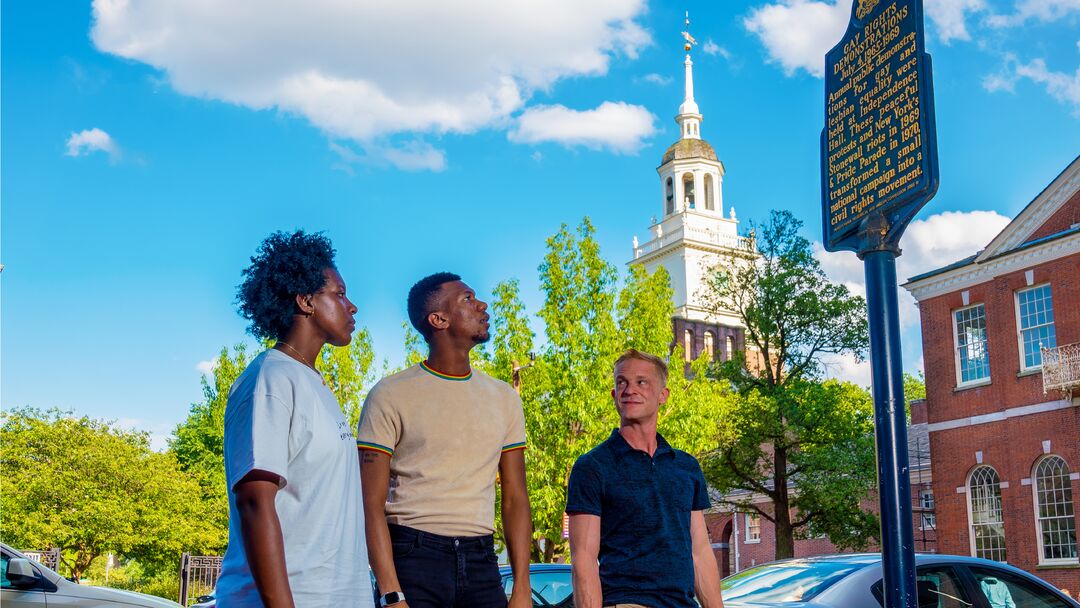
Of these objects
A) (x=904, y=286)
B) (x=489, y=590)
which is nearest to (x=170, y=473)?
(x=904, y=286)

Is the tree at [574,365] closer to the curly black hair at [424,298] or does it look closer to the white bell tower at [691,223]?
the curly black hair at [424,298]

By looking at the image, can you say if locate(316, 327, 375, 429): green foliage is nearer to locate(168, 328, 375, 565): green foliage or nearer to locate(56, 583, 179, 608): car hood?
locate(168, 328, 375, 565): green foliage

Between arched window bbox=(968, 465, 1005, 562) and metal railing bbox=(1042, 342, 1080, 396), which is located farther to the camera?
arched window bbox=(968, 465, 1005, 562)

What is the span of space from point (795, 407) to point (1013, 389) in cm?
619

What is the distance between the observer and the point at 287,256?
11.5 ft

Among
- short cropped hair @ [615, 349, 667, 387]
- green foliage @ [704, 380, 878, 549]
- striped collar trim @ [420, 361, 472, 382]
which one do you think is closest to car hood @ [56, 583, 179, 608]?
striped collar trim @ [420, 361, 472, 382]

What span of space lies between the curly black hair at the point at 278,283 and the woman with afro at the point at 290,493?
0.15ft

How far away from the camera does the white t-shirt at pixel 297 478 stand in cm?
301

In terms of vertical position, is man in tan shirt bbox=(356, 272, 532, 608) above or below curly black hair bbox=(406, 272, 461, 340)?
below

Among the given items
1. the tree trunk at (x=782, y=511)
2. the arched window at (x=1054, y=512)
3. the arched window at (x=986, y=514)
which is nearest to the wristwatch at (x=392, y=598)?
the arched window at (x=1054, y=512)

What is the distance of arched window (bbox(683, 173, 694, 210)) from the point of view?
80.2 meters

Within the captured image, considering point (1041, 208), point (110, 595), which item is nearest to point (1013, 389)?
point (1041, 208)

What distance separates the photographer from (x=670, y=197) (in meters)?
81.2

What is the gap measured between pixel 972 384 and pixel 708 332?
4439cm
